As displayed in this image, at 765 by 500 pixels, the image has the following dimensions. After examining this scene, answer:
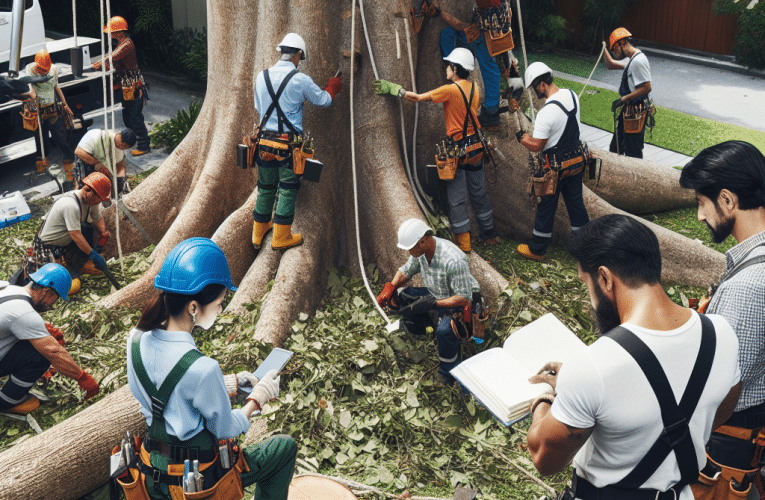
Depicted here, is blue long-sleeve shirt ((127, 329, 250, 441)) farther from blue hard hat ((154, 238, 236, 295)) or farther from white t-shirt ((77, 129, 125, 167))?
white t-shirt ((77, 129, 125, 167))

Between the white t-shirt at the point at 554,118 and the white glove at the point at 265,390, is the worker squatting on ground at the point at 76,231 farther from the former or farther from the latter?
the white t-shirt at the point at 554,118

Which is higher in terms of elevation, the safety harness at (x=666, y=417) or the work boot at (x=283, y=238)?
the safety harness at (x=666, y=417)

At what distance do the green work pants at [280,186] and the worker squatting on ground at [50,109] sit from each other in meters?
3.70

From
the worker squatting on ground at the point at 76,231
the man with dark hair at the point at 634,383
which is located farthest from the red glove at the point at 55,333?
the man with dark hair at the point at 634,383

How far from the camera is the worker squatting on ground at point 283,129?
550 centimetres

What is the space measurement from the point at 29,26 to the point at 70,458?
23.9 ft

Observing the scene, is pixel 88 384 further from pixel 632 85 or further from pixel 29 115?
pixel 632 85

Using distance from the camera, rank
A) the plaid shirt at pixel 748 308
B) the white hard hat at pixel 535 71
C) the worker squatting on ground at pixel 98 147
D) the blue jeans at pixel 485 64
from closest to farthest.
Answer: the plaid shirt at pixel 748 308, the white hard hat at pixel 535 71, the blue jeans at pixel 485 64, the worker squatting on ground at pixel 98 147

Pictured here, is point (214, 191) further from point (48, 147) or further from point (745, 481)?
point (745, 481)

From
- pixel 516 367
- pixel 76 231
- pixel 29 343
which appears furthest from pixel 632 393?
pixel 76 231

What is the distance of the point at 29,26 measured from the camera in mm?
9367

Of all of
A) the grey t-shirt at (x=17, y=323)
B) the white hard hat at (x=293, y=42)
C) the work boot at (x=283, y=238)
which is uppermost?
the white hard hat at (x=293, y=42)

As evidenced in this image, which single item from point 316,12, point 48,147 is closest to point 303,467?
point 316,12

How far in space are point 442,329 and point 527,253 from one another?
2218 mm
